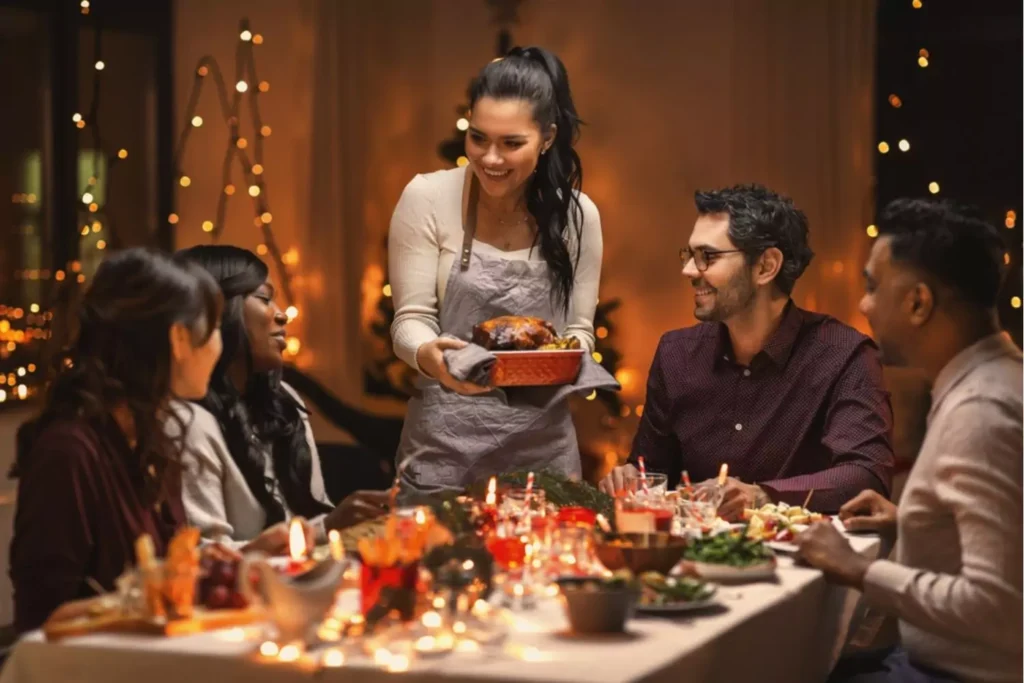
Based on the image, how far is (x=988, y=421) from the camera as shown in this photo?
2.56m

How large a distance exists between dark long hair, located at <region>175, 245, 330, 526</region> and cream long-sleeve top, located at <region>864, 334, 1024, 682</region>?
133cm

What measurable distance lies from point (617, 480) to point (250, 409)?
84 cm

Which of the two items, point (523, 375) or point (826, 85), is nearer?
point (523, 375)

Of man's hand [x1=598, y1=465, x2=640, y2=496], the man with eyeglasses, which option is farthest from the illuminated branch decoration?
man's hand [x1=598, y1=465, x2=640, y2=496]

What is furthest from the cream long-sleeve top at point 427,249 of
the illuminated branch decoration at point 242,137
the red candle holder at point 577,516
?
the illuminated branch decoration at point 242,137

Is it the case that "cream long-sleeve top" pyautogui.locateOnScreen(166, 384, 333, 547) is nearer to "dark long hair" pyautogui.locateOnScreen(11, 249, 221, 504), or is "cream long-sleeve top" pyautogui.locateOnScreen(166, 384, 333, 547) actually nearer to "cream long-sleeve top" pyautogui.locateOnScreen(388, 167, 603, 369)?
"dark long hair" pyautogui.locateOnScreen(11, 249, 221, 504)

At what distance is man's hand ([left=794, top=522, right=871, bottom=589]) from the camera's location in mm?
2684

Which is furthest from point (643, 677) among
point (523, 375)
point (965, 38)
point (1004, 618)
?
point (965, 38)

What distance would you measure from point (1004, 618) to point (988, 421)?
1.06ft

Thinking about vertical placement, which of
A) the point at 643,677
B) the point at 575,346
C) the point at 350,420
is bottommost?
the point at 350,420

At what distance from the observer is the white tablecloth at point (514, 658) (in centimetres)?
206

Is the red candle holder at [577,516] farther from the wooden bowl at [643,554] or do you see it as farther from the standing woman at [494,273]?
the standing woman at [494,273]

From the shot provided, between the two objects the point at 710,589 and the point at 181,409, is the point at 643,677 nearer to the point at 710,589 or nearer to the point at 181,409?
the point at 710,589

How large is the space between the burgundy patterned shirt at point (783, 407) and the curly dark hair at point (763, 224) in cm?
12
